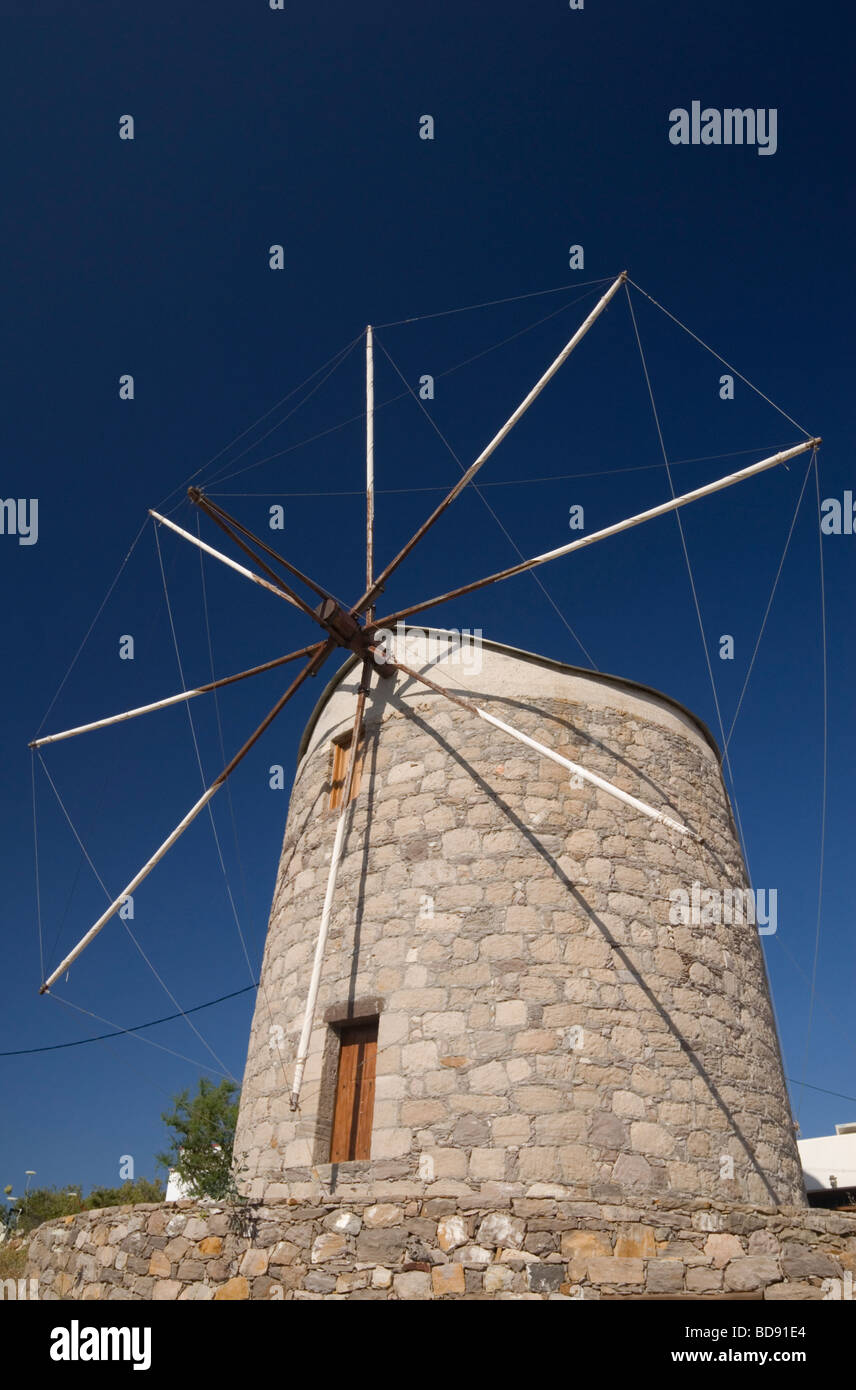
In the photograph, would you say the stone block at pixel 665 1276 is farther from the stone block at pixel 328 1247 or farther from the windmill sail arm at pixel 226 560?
the windmill sail arm at pixel 226 560

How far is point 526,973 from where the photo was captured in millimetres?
7859

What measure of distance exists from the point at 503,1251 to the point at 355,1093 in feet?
8.31

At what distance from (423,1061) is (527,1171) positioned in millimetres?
1218

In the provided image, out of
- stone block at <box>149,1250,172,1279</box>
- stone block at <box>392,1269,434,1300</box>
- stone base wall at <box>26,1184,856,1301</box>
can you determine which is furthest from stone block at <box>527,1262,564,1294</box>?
stone block at <box>149,1250,172,1279</box>

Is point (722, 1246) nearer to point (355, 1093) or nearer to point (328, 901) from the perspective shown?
point (355, 1093)

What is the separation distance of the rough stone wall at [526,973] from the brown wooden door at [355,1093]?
0.13 meters

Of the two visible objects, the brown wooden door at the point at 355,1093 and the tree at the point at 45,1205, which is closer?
the brown wooden door at the point at 355,1093

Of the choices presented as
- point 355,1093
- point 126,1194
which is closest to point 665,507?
point 355,1093

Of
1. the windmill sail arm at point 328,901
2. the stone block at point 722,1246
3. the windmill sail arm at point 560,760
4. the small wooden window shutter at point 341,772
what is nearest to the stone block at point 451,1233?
the stone block at point 722,1246

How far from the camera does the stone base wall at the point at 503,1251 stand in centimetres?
536

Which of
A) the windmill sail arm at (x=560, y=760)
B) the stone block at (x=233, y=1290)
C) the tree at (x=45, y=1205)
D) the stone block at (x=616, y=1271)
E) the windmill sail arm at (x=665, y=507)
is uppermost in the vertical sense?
the windmill sail arm at (x=665, y=507)
